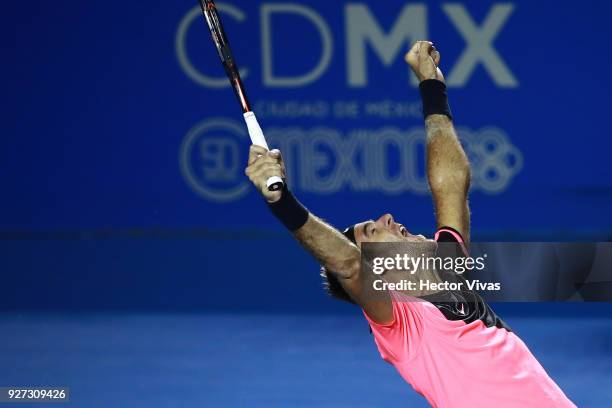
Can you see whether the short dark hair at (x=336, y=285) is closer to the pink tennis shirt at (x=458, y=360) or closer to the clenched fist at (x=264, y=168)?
the pink tennis shirt at (x=458, y=360)

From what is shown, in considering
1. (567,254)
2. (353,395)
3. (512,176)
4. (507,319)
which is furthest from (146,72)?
(567,254)

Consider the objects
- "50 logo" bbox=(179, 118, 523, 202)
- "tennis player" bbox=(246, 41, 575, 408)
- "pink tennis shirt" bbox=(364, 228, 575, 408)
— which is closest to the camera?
"tennis player" bbox=(246, 41, 575, 408)

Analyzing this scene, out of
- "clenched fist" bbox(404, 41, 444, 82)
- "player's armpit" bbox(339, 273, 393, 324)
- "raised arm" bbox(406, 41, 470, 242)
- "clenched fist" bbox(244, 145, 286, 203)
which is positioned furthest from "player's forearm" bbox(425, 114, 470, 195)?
"clenched fist" bbox(244, 145, 286, 203)

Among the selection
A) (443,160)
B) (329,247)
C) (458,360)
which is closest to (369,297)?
(329,247)

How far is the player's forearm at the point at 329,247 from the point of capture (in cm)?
435

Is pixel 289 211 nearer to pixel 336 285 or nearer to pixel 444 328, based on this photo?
pixel 336 285

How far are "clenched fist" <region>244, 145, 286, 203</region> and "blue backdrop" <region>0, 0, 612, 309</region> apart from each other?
7315mm

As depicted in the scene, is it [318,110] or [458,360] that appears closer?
[458,360]

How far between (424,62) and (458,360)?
1275 mm

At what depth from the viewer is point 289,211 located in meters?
4.25

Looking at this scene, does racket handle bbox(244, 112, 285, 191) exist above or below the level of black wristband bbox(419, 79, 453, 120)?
below

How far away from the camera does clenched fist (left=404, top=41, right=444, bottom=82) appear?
5266 mm

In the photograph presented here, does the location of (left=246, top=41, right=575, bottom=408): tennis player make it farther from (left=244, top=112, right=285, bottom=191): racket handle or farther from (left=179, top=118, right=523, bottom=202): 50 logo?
(left=179, top=118, right=523, bottom=202): 50 logo

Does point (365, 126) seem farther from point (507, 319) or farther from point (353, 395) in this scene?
point (353, 395)
